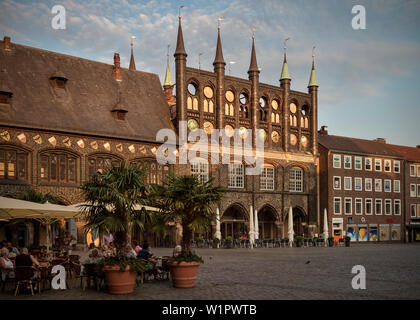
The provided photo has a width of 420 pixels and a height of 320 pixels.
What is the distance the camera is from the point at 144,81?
138ft

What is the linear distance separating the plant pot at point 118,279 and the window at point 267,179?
109 ft

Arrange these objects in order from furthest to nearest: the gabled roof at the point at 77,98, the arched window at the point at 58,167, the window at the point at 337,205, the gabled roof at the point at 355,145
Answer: the gabled roof at the point at 355,145
the window at the point at 337,205
the gabled roof at the point at 77,98
the arched window at the point at 58,167

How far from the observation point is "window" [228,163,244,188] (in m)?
42.9

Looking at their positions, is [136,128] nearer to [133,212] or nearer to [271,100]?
[271,100]

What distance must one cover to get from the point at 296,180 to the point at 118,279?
123 ft

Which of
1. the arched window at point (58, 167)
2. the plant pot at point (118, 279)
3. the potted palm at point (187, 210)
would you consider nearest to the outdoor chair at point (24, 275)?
the plant pot at point (118, 279)

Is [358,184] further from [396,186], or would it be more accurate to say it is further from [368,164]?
[396,186]

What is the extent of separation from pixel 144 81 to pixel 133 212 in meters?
29.7

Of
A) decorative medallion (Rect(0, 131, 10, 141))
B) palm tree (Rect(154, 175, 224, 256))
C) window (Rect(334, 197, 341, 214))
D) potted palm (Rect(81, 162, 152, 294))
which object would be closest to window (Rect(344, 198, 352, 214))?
window (Rect(334, 197, 341, 214))

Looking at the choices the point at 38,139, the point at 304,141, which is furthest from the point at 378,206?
the point at 38,139

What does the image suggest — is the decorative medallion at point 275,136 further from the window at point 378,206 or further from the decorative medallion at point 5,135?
the decorative medallion at point 5,135

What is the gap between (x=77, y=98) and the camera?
35969 millimetres

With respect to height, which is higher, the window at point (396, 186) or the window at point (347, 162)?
the window at point (347, 162)

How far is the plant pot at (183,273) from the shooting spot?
13.4 metres
